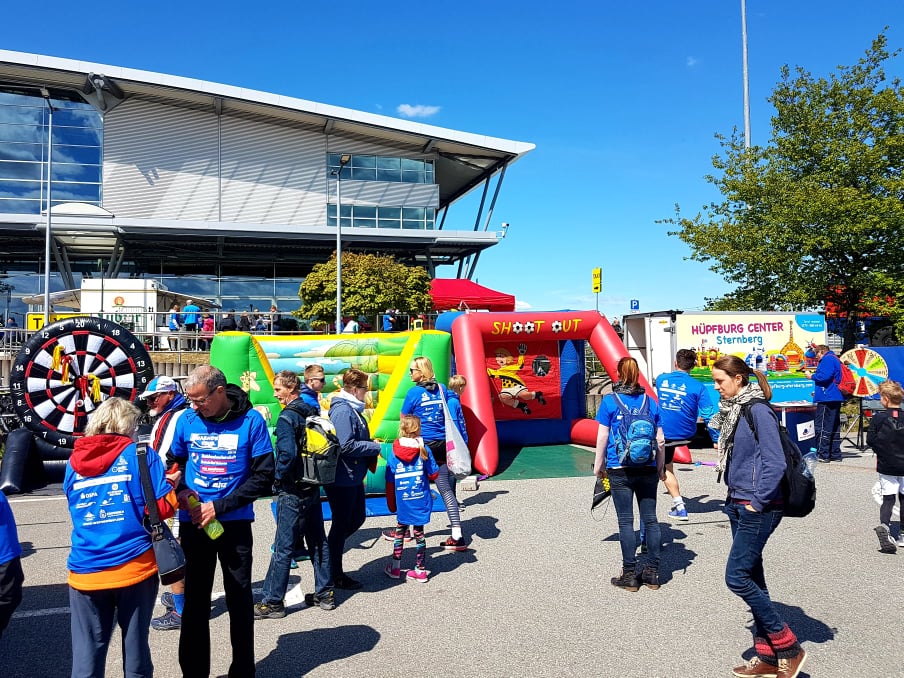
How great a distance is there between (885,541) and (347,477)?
492 centimetres

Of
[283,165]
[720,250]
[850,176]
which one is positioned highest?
[283,165]

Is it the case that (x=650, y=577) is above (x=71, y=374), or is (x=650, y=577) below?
below

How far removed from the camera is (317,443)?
458 centimetres

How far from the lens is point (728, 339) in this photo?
14.1 metres

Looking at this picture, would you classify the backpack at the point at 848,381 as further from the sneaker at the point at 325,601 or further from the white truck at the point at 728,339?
the sneaker at the point at 325,601

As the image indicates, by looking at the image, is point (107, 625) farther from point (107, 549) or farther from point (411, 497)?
point (411, 497)

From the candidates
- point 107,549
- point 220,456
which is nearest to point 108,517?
point 107,549

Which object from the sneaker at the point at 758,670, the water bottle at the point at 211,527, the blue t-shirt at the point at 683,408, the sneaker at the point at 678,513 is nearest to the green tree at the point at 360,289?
the blue t-shirt at the point at 683,408

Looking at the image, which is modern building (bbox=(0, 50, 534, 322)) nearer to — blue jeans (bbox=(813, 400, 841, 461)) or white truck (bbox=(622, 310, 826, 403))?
white truck (bbox=(622, 310, 826, 403))

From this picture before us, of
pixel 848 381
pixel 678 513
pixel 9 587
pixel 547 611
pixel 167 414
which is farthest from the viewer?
pixel 848 381

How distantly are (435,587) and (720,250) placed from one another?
1897 centimetres

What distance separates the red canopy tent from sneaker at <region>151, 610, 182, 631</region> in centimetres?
1875

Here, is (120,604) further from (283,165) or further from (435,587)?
(283,165)

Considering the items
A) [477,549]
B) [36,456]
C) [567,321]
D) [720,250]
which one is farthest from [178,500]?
[720,250]
